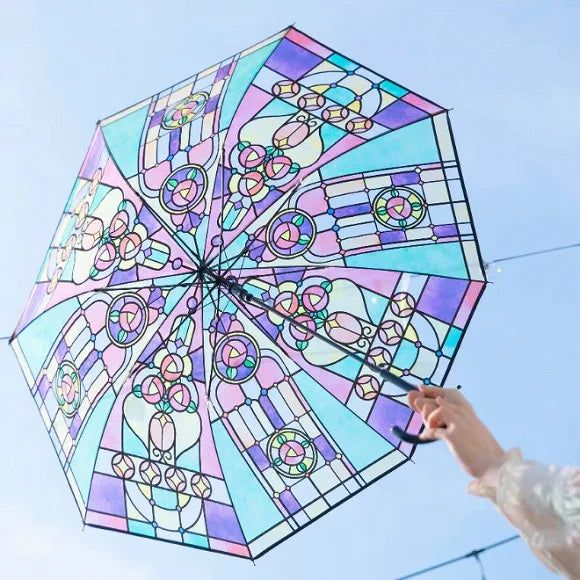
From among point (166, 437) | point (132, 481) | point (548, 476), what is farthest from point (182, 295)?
point (548, 476)

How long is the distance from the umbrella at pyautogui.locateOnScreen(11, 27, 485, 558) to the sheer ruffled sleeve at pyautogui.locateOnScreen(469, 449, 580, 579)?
2.69 meters

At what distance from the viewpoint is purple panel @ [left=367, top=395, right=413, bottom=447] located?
5.25 meters

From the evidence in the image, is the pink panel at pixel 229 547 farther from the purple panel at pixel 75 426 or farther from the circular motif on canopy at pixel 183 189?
the circular motif on canopy at pixel 183 189

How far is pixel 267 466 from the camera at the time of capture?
18.3 ft

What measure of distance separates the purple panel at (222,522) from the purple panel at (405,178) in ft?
8.45

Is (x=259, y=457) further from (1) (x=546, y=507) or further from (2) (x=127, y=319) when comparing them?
(1) (x=546, y=507)

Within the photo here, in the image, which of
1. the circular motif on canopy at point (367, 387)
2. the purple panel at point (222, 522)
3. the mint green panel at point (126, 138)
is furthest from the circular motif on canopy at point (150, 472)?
the mint green panel at point (126, 138)

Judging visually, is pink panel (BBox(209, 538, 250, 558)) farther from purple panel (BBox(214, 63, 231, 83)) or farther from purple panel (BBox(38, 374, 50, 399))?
purple panel (BBox(214, 63, 231, 83))

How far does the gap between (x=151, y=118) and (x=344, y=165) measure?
167 cm

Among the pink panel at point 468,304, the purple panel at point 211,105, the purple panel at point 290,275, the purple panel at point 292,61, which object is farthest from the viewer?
the purple panel at point 211,105

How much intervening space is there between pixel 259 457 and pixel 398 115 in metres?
2.60

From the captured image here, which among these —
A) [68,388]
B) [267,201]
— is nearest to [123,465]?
[68,388]

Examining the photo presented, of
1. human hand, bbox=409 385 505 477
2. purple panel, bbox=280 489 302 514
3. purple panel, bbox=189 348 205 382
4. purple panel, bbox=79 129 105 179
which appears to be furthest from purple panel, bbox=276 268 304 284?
human hand, bbox=409 385 505 477

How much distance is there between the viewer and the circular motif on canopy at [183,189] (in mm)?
5855
